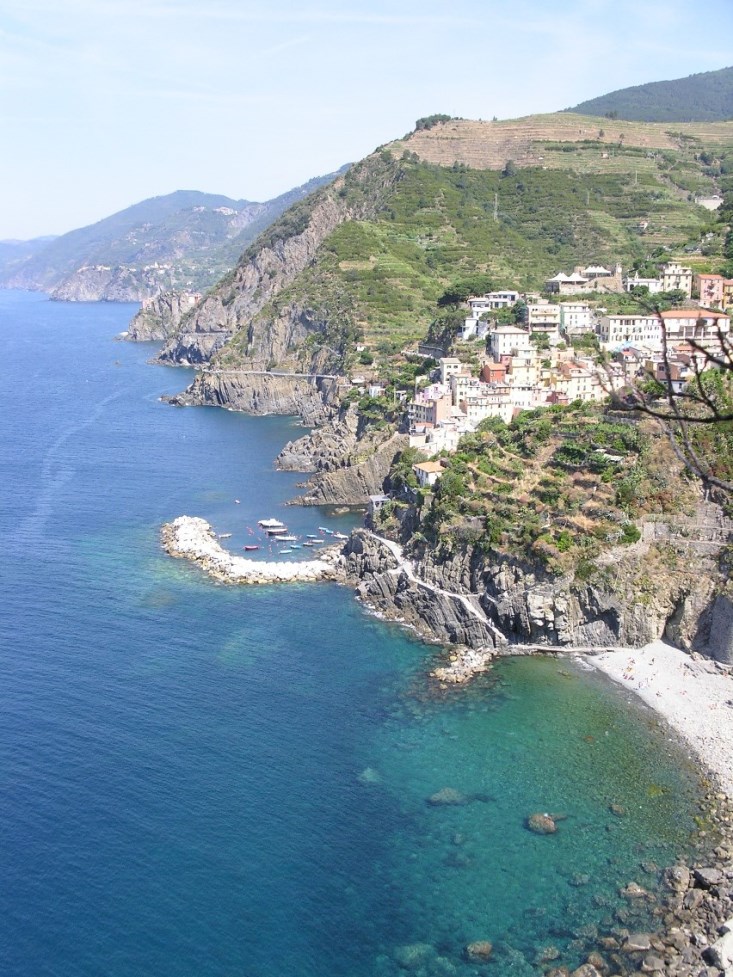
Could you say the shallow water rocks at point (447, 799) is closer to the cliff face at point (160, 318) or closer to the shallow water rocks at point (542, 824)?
the shallow water rocks at point (542, 824)

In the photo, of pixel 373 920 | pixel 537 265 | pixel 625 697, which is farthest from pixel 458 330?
pixel 373 920

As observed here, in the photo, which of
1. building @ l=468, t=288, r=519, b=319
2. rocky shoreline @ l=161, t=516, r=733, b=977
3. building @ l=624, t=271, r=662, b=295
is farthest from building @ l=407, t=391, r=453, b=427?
building @ l=624, t=271, r=662, b=295

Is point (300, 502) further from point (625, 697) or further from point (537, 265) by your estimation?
point (537, 265)

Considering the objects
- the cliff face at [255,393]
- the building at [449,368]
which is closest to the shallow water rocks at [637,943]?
the building at [449,368]

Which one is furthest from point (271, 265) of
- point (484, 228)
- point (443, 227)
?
point (484, 228)

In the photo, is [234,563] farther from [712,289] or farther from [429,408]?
[712,289]

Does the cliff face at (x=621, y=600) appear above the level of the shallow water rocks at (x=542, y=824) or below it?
above
